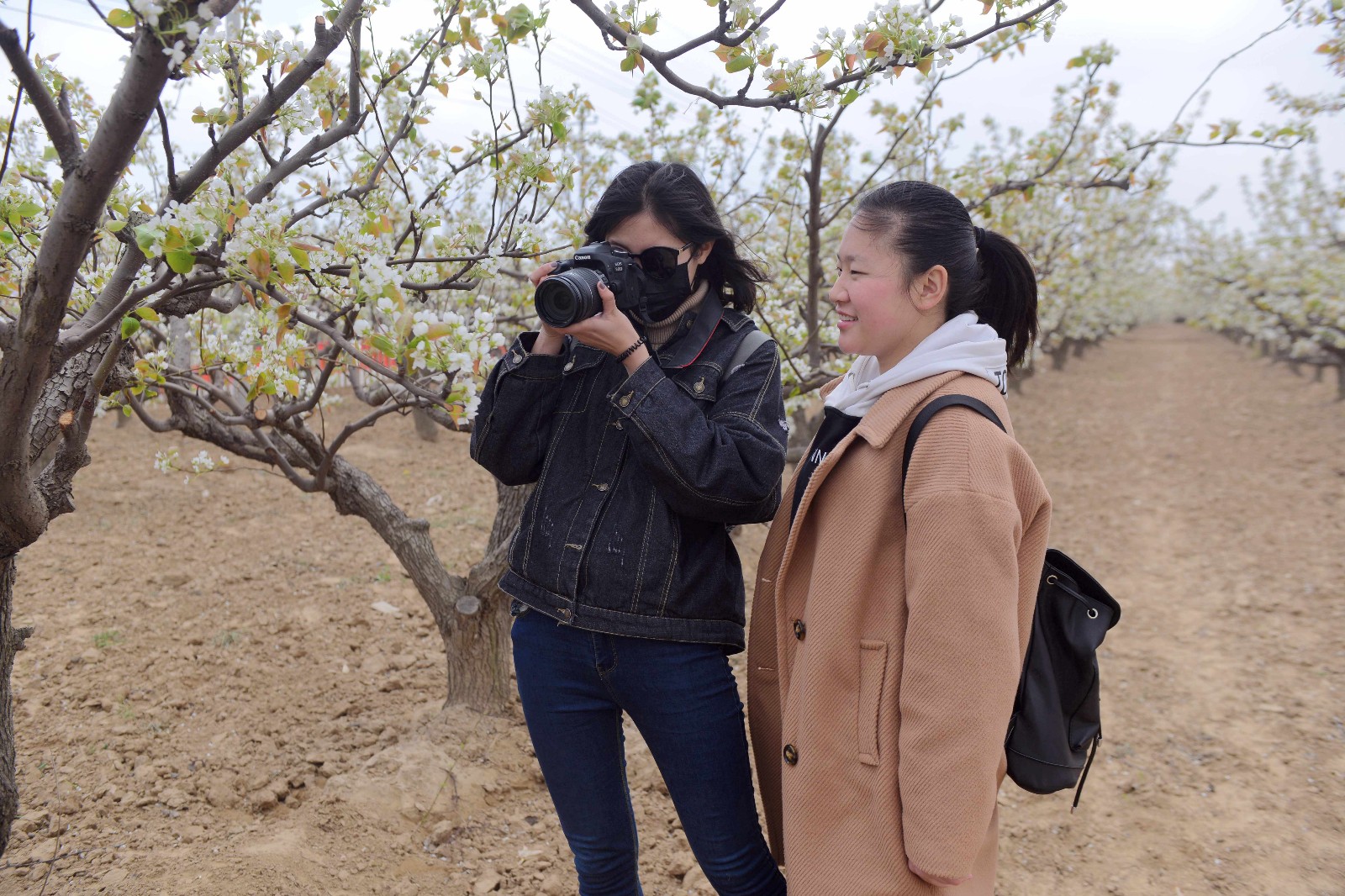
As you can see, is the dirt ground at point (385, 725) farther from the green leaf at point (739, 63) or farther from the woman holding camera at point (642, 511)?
the green leaf at point (739, 63)

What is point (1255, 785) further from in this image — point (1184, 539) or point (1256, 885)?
point (1184, 539)

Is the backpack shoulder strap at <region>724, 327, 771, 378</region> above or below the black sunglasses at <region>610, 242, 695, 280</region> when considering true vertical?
below

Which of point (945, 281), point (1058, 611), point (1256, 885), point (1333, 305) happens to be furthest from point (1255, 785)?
point (1333, 305)

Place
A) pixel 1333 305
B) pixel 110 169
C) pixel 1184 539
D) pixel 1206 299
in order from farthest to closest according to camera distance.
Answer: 1. pixel 1206 299
2. pixel 1333 305
3. pixel 1184 539
4. pixel 110 169

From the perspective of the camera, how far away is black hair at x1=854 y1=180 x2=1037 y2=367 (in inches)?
64.4

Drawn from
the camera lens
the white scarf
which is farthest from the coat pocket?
the camera lens

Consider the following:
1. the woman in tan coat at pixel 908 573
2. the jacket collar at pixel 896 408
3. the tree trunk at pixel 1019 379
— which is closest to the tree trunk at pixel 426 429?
the woman in tan coat at pixel 908 573

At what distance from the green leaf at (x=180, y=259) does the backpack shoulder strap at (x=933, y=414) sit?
52.3 inches

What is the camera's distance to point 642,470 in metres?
1.86

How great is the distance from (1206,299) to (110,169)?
3753 centimetres

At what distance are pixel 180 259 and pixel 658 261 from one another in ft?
2.94

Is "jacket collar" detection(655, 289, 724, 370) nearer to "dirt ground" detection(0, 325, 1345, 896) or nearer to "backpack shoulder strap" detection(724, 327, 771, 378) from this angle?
"backpack shoulder strap" detection(724, 327, 771, 378)

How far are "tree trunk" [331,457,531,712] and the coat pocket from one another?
2.46m

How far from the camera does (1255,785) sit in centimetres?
391
